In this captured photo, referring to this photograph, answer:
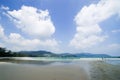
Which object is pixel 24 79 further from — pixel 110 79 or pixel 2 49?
pixel 2 49

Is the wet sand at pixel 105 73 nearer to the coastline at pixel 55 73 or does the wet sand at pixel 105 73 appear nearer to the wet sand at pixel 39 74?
the coastline at pixel 55 73

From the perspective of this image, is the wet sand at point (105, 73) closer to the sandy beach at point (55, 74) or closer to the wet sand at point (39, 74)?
the sandy beach at point (55, 74)

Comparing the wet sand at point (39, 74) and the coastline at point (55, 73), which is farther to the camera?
the coastline at point (55, 73)

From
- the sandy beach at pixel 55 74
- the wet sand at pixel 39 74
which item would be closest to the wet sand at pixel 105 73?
the sandy beach at pixel 55 74

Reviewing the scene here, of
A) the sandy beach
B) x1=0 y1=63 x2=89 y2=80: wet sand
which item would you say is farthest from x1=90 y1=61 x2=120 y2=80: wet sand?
x1=0 y1=63 x2=89 y2=80: wet sand

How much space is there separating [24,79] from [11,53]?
170 feet

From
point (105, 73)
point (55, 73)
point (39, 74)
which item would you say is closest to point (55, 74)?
point (55, 73)

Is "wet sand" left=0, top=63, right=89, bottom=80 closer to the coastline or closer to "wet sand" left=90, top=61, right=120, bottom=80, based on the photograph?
the coastline

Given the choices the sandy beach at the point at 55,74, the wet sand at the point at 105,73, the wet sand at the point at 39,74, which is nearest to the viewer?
the wet sand at the point at 39,74

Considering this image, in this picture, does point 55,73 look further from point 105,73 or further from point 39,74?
point 105,73

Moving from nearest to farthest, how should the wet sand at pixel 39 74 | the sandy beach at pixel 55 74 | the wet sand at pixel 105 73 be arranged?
1. the wet sand at pixel 39 74
2. the sandy beach at pixel 55 74
3. the wet sand at pixel 105 73

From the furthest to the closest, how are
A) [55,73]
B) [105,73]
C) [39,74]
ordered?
[105,73] → [55,73] → [39,74]

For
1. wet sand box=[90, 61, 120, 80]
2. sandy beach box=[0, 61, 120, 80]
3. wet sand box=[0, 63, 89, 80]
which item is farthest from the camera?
wet sand box=[90, 61, 120, 80]

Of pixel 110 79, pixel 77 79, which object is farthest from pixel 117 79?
pixel 77 79
